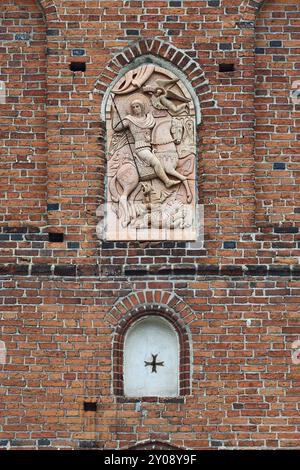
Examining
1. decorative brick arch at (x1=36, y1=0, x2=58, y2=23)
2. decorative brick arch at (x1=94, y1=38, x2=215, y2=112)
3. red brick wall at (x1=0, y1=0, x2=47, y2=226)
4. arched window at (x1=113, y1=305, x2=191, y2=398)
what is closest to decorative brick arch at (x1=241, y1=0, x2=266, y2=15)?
decorative brick arch at (x1=94, y1=38, x2=215, y2=112)

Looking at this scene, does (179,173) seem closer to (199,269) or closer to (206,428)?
(199,269)

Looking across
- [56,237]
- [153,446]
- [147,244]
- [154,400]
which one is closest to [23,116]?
[56,237]

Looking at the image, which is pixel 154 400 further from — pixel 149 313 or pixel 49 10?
pixel 49 10

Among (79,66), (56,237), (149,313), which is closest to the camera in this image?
(149,313)

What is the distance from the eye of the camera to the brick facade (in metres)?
15.4

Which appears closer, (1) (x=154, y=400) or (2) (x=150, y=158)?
(1) (x=154, y=400)

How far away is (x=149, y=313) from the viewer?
15641 millimetres

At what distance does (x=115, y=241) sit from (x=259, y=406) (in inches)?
86.3

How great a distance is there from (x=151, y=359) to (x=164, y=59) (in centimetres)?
307

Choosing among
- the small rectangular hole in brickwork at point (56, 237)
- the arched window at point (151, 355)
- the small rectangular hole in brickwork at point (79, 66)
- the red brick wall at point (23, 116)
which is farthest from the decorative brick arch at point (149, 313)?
the small rectangular hole in brickwork at point (79, 66)

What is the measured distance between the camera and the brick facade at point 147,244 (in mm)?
15438

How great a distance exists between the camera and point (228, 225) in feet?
51.7

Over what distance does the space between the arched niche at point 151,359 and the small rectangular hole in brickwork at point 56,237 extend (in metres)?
1.14

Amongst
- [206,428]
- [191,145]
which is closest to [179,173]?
[191,145]
